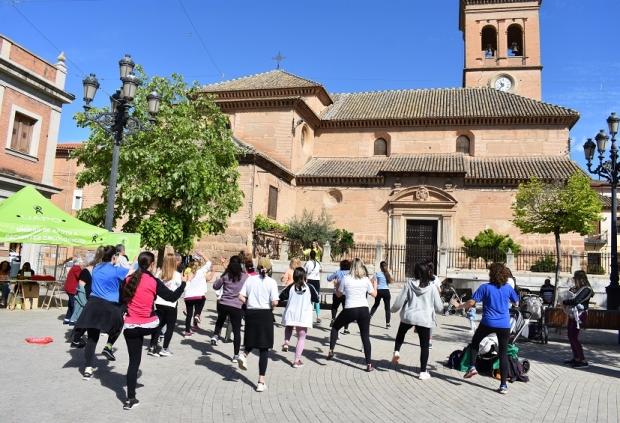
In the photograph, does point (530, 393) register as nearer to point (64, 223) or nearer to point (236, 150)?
point (64, 223)

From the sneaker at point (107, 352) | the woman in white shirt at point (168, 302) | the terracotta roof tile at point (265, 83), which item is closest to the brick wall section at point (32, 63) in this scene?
the terracotta roof tile at point (265, 83)

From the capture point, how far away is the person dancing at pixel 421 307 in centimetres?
693

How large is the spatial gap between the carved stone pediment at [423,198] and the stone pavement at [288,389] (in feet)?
56.3

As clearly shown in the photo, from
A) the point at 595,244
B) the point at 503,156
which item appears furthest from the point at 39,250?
the point at 595,244

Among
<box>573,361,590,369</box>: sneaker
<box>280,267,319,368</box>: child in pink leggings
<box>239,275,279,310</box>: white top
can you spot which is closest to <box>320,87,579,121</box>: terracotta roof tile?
<box>573,361,590,369</box>: sneaker

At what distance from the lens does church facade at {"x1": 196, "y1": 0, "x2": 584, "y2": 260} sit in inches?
1009

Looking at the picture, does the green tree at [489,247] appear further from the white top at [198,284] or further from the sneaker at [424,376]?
the sneaker at [424,376]

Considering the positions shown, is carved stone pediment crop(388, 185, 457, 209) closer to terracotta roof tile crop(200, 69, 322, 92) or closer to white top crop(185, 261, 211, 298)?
terracotta roof tile crop(200, 69, 322, 92)

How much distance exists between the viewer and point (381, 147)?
99.7 ft

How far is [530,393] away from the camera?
6.53m

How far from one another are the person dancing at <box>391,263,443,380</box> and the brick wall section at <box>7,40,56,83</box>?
54.9 feet

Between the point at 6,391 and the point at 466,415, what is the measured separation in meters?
5.34

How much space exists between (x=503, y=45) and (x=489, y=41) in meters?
1.92

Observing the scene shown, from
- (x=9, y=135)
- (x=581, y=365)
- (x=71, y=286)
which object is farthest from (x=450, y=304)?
(x=9, y=135)
